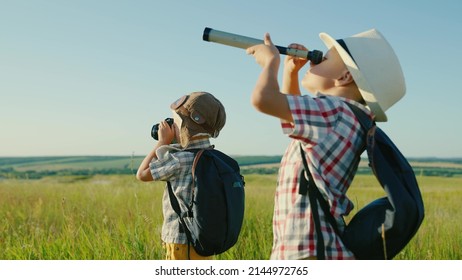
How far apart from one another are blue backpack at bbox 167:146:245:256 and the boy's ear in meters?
1.21

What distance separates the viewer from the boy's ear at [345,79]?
2.40 metres

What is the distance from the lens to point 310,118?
213cm

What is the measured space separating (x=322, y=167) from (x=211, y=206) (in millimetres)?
1232

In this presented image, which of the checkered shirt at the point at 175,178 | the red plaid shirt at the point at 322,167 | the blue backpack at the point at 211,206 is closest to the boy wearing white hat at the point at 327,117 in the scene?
the red plaid shirt at the point at 322,167

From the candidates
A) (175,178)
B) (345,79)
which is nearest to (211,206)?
(175,178)

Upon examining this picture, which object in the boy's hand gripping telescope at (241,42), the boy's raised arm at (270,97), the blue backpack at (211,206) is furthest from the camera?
the blue backpack at (211,206)

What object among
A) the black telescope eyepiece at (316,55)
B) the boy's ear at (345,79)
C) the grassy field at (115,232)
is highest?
the black telescope eyepiece at (316,55)

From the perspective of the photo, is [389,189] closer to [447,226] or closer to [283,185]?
[283,185]

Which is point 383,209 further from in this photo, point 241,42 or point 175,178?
point 175,178

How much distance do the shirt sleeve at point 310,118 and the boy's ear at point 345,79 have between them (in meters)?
0.23

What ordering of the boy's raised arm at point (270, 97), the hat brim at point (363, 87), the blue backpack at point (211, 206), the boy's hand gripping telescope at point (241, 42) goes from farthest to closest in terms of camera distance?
the blue backpack at point (211, 206)
the boy's hand gripping telescope at point (241, 42)
the hat brim at point (363, 87)
the boy's raised arm at point (270, 97)

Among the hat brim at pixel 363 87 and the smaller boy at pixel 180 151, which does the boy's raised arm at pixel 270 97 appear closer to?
the hat brim at pixel 363 87

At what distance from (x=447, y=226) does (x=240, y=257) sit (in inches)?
98.2

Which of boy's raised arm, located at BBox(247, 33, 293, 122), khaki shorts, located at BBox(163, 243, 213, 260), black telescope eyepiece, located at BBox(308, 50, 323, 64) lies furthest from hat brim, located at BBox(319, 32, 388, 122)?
khaki shorts, located at BBox(163, 243, 213, 260)
